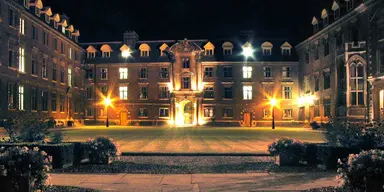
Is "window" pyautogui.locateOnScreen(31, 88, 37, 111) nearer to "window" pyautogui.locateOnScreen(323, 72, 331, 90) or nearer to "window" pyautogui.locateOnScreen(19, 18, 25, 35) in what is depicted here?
"window" pyautogui.locateOnScreen(19, 18, 25, 35)

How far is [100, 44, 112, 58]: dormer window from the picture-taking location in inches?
2690

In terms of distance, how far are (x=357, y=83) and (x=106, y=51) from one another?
40.2m

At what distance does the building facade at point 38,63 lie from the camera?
4044 cm

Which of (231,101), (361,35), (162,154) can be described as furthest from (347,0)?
(162,154)

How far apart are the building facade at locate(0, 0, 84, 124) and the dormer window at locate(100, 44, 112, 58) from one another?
10.4 feet

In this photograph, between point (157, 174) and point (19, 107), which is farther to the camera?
point (19, 107)

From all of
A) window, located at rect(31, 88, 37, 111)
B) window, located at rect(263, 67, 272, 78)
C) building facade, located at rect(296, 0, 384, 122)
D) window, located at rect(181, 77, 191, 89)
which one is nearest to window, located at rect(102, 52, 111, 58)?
window, located at rect(181, 77, 191, 89)

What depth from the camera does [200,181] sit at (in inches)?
473

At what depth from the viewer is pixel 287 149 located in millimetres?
15055

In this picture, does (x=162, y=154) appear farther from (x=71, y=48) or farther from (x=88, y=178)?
(x=71, y=48)

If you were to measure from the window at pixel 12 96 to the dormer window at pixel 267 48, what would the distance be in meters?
37.9

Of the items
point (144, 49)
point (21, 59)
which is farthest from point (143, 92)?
point (21, 59)

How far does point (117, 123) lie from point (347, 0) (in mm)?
38204

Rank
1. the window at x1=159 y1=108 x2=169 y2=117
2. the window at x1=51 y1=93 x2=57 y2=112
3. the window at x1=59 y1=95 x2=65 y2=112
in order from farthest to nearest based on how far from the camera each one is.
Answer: the window at x1=159 y1=108 x2=169 y2=117, the window at x1=59 y1=95 x2=65 y2=112, the window at x1=51 y1=93 x2=57 y2=112
